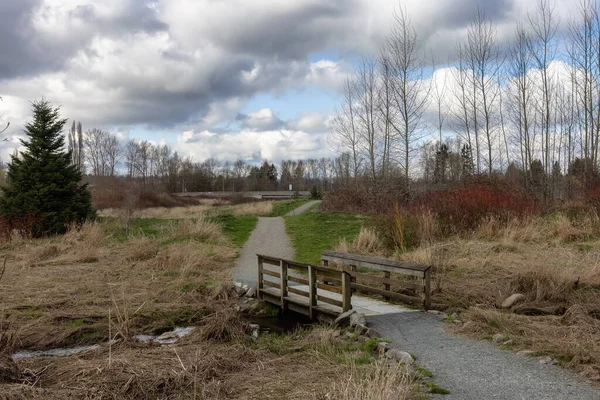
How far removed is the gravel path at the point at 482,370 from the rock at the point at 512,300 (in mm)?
1638

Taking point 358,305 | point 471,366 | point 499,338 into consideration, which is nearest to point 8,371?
point 471,366

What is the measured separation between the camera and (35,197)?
79.1ft

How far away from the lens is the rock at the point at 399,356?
6154 millimetres

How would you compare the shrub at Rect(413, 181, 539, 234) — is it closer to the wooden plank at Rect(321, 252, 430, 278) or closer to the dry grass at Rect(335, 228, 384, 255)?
the dry grass at Rect(335, 228, 384, 255)

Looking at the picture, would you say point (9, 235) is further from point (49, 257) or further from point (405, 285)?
point (405, 285)

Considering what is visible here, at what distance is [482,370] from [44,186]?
24053 mm

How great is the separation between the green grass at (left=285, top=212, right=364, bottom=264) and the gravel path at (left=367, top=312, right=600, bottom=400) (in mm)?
7874

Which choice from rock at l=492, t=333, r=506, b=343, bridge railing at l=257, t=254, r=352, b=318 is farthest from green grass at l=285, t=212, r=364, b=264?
rock at l=492, t=333, r=506, b=343

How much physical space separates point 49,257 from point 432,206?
43.8 ft

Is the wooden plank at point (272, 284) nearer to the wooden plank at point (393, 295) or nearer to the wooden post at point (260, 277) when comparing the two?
the wooden post at point (260, 277)

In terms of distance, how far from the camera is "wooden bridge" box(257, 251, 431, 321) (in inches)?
354

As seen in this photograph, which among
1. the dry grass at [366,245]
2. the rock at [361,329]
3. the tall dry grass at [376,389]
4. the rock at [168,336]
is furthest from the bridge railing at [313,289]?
the tall dry grass at [376,389]

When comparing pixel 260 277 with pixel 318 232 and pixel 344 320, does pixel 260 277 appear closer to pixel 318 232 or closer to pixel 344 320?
pixel 344 320

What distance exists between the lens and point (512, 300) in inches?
341
